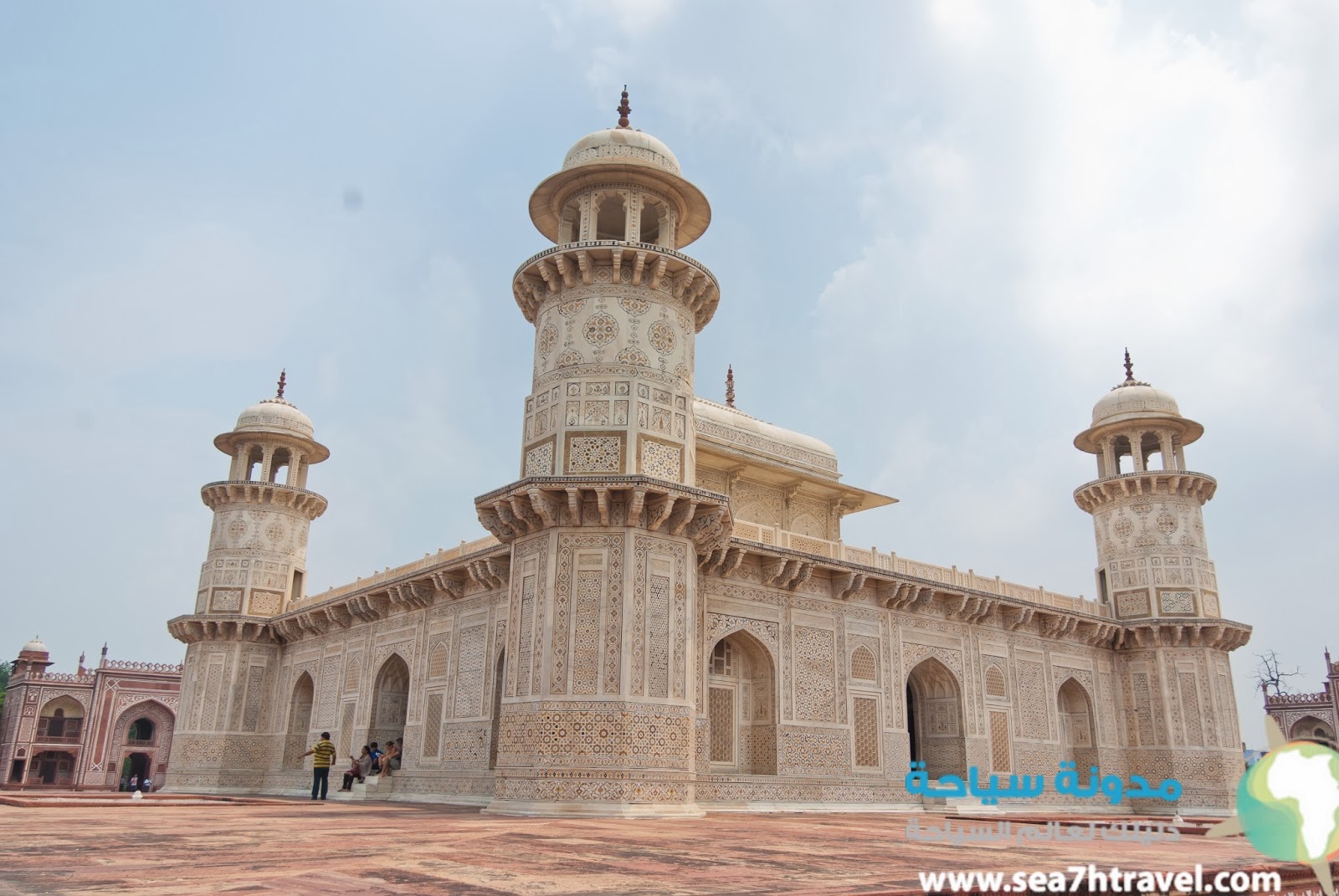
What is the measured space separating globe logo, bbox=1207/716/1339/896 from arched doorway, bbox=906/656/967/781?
16127mm

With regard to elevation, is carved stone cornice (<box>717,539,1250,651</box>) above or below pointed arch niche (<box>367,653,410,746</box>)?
above

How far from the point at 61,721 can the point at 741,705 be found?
1500 inches

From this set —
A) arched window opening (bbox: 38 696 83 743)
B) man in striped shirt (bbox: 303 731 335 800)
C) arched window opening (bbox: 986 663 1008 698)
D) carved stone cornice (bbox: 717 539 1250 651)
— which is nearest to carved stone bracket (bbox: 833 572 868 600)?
carved stone cornice (bbox: 717 539 1250 651)

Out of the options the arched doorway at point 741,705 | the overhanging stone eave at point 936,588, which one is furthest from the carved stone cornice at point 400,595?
the overhanging stone eave at point 936,588

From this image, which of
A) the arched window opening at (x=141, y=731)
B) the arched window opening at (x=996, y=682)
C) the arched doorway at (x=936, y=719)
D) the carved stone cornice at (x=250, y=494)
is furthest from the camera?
the arched window opening at (x=141, y=731)

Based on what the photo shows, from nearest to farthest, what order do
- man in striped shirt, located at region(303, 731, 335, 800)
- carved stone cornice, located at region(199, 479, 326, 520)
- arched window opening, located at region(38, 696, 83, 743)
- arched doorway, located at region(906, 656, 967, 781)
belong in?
man in striped shirt, located at region(303, 731, 335, 800) < arched doorway, located at region(906, 656, 967, 781) < carved stone cornice, located at region(199, 479, 326, 520) < arched window opening, located at region(38, 696, 83, 743)

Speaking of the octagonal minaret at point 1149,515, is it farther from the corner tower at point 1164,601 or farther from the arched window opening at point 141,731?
the arched window opening at point 141,731

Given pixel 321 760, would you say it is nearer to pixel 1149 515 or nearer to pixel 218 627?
pixel 218 627

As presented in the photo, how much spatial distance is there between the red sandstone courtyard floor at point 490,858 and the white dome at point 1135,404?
55.5 feet

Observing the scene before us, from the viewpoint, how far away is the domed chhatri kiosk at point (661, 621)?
44.1ft

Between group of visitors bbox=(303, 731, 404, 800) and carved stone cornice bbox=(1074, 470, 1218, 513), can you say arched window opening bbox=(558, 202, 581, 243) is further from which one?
carved stone cornice bbox=(1074, 470, 1218, 513)

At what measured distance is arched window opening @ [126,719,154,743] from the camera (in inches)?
1710

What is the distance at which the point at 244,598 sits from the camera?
24953mm

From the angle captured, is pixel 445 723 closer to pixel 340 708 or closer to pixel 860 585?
pixel 340 708
